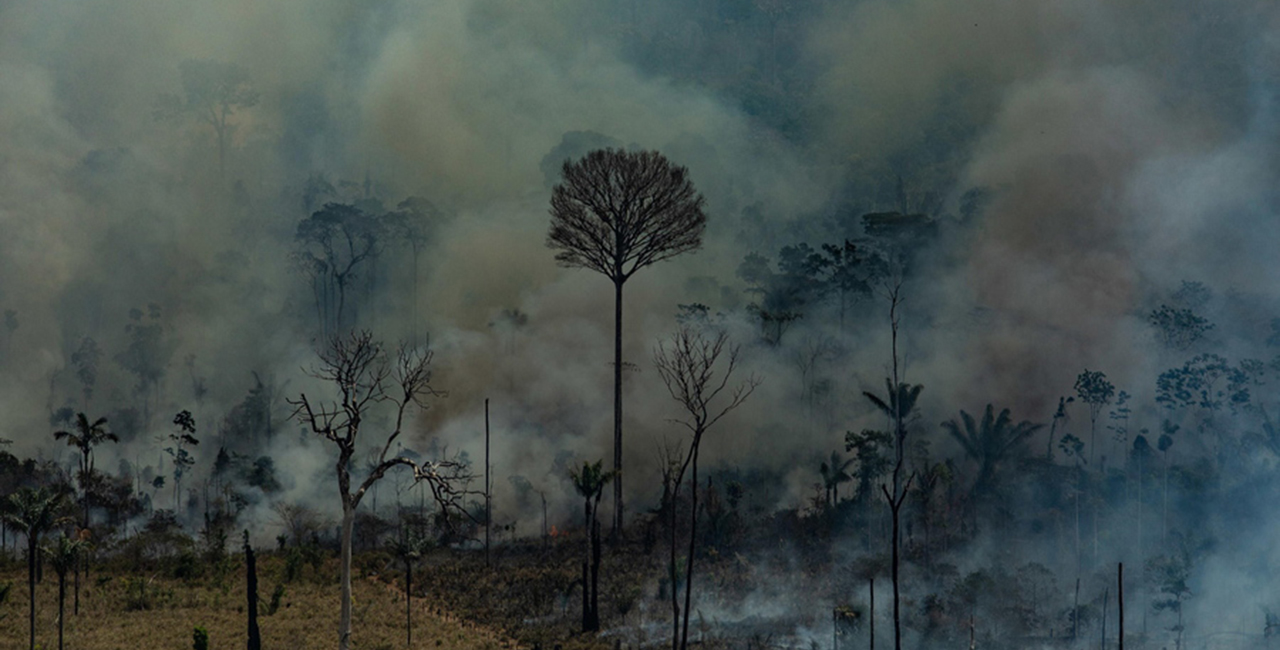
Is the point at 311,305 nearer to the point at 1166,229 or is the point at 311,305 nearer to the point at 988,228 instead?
the point at 988,228

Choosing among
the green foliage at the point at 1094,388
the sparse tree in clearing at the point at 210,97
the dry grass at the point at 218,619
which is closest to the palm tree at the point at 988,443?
the green foliage at the point at 1094,388

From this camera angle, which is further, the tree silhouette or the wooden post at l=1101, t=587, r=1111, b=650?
the tree silhouette

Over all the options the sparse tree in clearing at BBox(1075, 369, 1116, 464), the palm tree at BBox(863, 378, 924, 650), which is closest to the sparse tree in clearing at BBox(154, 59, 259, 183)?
the palm tree at BBox(863, 378, 924, 650)

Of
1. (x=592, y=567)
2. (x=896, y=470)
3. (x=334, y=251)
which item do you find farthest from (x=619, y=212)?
(x=334, y=251)

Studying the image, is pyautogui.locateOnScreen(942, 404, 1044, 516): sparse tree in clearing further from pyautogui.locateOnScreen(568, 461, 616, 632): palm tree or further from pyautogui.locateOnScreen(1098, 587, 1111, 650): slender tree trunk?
pyautogui.locateOnScreen(568, 461, 616, 632): palm tree

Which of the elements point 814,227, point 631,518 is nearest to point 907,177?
point 814,227

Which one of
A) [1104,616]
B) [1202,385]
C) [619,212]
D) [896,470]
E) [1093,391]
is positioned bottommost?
[1104,616]

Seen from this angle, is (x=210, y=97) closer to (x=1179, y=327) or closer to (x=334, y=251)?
(x=334, y=251)
